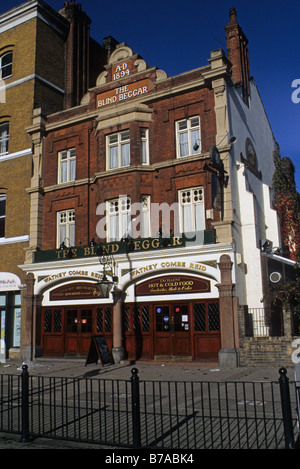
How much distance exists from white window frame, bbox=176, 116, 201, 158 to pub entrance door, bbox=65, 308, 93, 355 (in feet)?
26.9

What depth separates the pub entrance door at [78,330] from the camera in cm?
1925

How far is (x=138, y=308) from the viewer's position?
1816cm

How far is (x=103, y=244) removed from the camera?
18906mm

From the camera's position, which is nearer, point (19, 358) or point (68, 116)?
point (19, 358)

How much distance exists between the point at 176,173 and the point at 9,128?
1084 centimetres

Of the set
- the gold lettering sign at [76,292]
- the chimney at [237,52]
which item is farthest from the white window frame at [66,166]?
the chimney at [237,52]

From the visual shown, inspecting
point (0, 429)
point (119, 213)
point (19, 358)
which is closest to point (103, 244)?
point (119, 213)

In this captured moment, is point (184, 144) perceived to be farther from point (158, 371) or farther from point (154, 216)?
point (158, 371)

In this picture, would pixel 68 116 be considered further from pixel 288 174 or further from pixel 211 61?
pixel 288 174

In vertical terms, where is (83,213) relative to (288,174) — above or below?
below

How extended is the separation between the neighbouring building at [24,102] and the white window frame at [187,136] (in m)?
7.61

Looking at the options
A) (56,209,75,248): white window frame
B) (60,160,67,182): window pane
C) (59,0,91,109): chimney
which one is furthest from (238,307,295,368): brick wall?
(59,0,91,109): chimney

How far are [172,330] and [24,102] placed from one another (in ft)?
48.6

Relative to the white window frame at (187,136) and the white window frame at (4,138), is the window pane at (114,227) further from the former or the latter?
the white window frame at (4,138)
